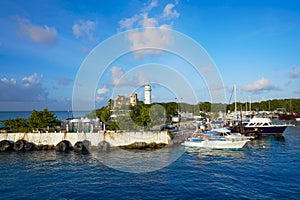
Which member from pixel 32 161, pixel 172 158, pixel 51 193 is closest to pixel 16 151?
pixel 32 161

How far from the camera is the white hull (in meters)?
36.7

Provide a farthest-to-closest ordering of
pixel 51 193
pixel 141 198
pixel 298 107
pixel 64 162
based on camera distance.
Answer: pixel 298 107 → pixel 64 162 → pixel 51 193 → pixel 141 198

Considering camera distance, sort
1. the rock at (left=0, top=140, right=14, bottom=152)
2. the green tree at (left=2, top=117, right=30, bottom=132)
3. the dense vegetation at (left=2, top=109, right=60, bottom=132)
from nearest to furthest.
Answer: the rock at (left=0, top=140, right=14, bottom=152), the dense vegetation at (left=2, top=109, right=60, bottom=132), the green tree at (left=2, top=117, right=30, bottom=132)


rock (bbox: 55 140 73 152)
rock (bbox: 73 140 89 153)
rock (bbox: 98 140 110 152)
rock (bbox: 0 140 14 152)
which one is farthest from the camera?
rock (bbox: 0 140 14 152)

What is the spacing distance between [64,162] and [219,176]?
61.9ft

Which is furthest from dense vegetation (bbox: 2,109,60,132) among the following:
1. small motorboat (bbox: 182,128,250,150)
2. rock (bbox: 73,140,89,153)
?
small motorboat (bbox: 182,128,250,150)

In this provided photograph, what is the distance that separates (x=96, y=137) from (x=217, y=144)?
64.8 ft

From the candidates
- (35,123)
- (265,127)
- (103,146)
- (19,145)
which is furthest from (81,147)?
(265,127)

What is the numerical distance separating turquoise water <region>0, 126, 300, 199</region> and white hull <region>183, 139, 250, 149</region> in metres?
3.08

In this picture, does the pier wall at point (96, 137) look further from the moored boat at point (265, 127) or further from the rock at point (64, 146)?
the moored boat at point (265, 127)

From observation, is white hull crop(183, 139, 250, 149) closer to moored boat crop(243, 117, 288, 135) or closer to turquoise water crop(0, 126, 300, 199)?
turquoise water crop(0, 126, 300, 199)

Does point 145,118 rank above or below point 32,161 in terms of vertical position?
above

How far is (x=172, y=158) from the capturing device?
3034 centimetres

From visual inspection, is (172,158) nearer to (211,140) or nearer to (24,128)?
(211,140)
